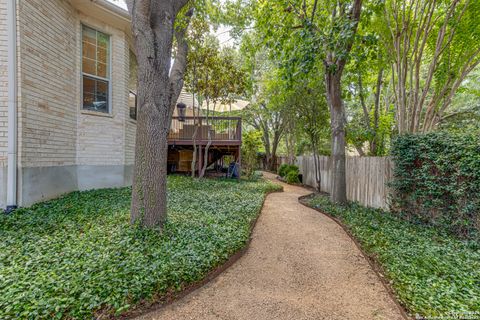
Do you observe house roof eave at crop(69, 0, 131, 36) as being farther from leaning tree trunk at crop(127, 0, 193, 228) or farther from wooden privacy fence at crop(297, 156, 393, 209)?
wooden privacy fence at crop(297, 156, 393, 209)

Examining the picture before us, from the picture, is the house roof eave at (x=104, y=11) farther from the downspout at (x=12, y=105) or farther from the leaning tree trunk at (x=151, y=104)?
the leaning tree trunk at (x=151, y=104)

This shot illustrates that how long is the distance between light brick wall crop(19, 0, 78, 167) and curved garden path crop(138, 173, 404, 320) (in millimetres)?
4711

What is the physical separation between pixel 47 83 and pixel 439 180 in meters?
8.82

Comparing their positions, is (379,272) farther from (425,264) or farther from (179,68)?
(179,68)

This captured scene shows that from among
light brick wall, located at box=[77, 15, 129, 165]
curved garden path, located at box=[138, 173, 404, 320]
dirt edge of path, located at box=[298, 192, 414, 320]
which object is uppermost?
light brick wall, located at box=[77, 15, 129, 165]

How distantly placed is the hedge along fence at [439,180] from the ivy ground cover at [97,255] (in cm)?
380

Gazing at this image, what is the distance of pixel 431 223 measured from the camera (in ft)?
15.2

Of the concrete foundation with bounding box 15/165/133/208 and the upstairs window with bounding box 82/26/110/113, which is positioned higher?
the upstairs window with bounding box 82/26/110/113

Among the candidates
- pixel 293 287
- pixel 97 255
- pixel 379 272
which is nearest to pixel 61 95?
pixel 97 255

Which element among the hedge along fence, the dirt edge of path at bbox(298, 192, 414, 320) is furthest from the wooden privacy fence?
the dirt edge of path at bbox(298, 192, 414, 320)

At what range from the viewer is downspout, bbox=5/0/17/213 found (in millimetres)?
4180

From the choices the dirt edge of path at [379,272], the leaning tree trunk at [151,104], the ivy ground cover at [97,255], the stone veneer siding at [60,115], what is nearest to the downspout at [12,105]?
the stone veneer siding at [60,115]

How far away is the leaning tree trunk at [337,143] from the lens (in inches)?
251

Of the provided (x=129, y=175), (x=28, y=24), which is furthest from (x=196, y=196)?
(x=28, y=24)
